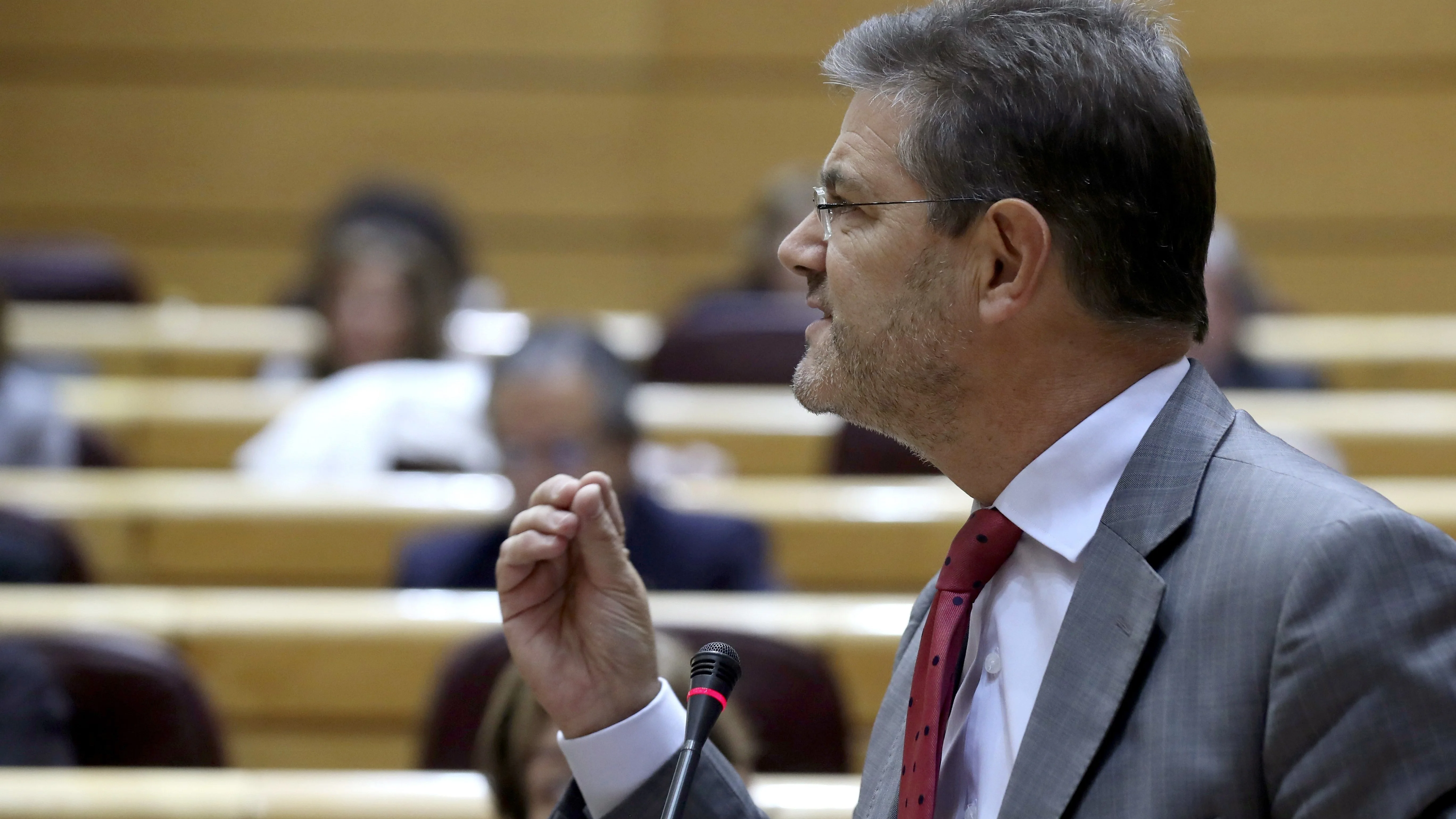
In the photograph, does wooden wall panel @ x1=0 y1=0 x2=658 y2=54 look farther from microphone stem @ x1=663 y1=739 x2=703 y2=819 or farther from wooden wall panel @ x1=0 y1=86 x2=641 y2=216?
microphone stem @ x1=663 y1=739 x2=703 y2=819

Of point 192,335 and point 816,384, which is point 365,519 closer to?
point 192,335

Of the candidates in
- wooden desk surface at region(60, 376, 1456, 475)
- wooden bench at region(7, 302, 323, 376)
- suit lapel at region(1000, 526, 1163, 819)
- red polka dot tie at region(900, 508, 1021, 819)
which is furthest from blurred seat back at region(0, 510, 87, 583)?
suit lapel at region(1000, 526, 1163, 819)

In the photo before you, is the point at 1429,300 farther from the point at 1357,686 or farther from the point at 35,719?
the point at 1357,686

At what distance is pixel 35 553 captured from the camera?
2375mm

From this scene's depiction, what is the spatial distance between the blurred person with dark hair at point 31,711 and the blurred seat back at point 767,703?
1.51 ft

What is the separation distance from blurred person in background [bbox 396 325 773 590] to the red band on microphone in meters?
1.39

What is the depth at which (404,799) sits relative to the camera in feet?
5.76

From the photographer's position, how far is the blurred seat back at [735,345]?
310 cm

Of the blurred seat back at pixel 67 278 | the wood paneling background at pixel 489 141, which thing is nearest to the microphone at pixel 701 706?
the blurred seat back at pixel 67 278

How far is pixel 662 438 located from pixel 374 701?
856mm

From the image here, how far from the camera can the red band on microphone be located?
900 mm

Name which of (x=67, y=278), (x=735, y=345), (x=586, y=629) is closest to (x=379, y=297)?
(x=735, y=345)

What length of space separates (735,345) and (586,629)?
2.21 meters

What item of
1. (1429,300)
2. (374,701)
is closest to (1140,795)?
(374,701)
